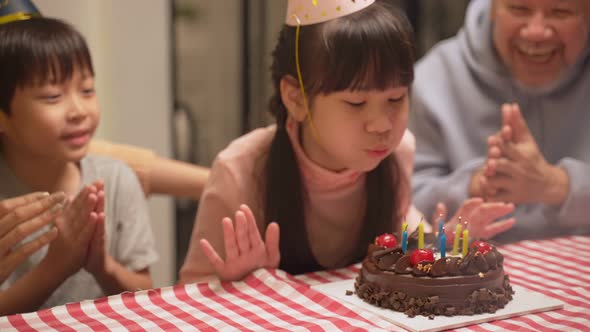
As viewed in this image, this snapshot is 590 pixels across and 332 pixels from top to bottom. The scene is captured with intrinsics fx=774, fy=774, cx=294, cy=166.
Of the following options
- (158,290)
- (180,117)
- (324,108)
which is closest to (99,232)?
(158,290)

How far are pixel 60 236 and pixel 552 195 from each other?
3.73 feet

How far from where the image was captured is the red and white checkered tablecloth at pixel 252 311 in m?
1.15

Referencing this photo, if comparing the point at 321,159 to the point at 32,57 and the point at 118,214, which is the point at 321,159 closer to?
the point at 118,214

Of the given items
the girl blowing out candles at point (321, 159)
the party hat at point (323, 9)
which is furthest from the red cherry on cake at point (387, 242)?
the party hat at point (323, 9)

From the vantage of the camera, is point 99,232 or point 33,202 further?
point 99,232

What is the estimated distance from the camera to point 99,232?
1489 mm

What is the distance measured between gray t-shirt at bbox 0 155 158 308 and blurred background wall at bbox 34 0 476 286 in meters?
0.99

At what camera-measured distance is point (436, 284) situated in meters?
1.20

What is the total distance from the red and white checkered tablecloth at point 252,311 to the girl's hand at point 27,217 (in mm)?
205

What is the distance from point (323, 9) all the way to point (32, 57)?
590 mm

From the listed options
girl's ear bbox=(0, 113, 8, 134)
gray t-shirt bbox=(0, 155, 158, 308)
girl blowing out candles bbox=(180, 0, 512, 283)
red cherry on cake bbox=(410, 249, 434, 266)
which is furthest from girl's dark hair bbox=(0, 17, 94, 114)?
red cherry on cake bbox=(410, 249, 434, 266)

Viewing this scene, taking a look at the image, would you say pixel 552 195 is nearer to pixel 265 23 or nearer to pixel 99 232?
pixel 99 232

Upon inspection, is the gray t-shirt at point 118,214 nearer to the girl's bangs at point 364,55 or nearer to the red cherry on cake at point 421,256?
the girl's bangs at point 364,55

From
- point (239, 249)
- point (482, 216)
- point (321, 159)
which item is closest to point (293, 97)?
point (321, 159)
